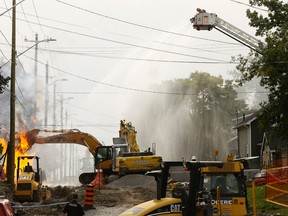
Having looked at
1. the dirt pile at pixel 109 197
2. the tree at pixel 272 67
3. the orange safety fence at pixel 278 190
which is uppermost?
the tree at pixel 272 67

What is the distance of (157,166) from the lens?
42781mm

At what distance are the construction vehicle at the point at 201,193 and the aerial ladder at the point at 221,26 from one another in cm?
2372

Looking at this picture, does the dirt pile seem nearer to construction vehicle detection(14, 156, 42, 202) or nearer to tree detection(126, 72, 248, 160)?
construction vehicle detection(14, 156, 42, 202)

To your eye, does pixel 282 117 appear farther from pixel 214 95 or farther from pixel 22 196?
pixel 214 95

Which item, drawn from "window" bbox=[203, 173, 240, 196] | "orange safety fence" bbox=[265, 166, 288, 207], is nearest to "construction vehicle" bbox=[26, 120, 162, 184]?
"orange safety fence" bbox=[265, 166, 288, 207]

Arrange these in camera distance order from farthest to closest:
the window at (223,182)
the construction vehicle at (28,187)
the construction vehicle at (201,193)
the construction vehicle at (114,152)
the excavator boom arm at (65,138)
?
the excavator boom arm at (65,138) < the construction vehicle at (114,152) < the construction vehicle at (28,187) < the window at (223,182) < the construction vehicle at (201,193)

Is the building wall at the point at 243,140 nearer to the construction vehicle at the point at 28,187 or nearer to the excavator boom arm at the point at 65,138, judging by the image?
the excavator boom arm at the point at 65,138

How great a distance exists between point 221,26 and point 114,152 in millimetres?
11624

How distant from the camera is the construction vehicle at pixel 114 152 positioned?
43.3 m

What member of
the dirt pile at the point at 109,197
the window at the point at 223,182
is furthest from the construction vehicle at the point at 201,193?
the dirt pile at the point at 109,197

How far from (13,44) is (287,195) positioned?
20584 mm

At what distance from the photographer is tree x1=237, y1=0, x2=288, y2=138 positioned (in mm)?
37250

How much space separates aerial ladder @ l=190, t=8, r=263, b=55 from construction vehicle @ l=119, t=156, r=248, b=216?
23717mm

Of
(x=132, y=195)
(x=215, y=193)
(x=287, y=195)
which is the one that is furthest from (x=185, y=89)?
(x=215, y=193)
